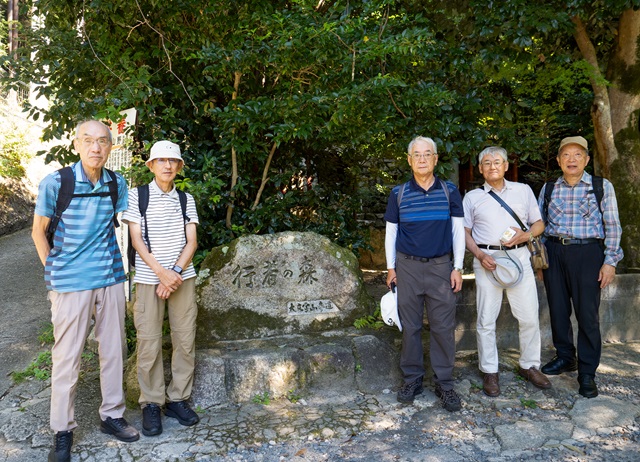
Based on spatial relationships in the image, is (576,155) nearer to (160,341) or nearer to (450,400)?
(450,400)

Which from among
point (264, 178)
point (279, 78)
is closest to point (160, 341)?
point (264, 178)

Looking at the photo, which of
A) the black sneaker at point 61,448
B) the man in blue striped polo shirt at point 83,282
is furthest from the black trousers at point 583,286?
the black sneaker at point 61,448

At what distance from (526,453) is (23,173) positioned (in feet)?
42.4

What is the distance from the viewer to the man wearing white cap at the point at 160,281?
3.62 m

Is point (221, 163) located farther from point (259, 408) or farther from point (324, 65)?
point (259, 408)

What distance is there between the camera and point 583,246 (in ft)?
14.0

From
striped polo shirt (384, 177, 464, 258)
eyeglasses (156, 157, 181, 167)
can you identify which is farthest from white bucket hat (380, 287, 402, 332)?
eyeglasses (156, 157, 181, 167)

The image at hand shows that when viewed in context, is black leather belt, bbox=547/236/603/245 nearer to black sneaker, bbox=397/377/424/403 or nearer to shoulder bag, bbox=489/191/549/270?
shoulder bag, bbox=489/191/549/270

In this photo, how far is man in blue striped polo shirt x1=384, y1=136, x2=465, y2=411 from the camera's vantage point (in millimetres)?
3973

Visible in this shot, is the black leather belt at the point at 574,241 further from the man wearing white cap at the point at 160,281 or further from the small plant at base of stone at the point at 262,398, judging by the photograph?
the man wearing white cap at the point at 160,281

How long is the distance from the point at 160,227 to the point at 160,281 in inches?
15.8

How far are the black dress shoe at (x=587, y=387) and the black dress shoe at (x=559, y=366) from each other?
36 centimetres

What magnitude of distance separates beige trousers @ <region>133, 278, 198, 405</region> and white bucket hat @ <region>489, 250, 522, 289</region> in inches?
100

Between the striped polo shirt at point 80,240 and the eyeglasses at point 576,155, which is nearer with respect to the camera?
the striped polo shirt at point 80,240
